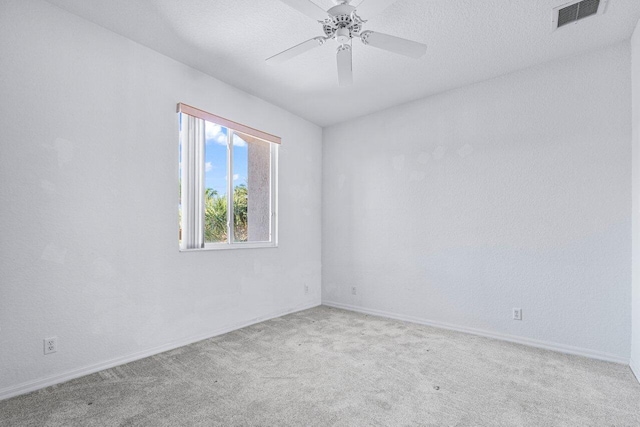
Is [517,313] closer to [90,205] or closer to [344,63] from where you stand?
[344,63]

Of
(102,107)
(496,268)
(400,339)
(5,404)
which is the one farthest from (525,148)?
(5,404)

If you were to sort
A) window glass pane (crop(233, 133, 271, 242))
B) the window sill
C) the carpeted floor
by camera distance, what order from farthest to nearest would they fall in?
window glass pane (crop(233, 133, 271, 242)) → the window sill → the carpeted floor

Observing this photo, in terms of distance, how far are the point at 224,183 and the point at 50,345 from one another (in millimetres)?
1878

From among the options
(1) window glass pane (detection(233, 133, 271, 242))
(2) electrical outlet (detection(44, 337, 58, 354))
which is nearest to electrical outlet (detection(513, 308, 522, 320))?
(1) window glass pane (detection(233, 133, 271, 242))

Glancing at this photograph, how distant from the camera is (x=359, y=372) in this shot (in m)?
2.31

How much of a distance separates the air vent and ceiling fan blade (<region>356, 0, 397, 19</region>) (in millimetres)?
1238

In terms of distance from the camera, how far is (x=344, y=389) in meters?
2.07

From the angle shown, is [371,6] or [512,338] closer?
[371,6]

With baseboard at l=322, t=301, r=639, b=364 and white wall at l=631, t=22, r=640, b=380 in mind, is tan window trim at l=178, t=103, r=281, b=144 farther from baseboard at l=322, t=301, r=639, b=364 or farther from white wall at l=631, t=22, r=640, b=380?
white wall at l=631, t=22, r=640, b=380

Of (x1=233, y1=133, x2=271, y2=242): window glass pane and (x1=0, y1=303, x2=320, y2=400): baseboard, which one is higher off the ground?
(x1=233, y1=133, x2=271, y2=242): window glass pane

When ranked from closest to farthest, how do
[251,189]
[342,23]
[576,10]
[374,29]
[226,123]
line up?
[342,23] < [576,10] < [374,29] < [226,123] < [251,189]

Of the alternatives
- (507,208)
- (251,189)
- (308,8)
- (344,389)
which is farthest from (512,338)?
(308,8)

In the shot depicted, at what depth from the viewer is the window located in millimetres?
2979

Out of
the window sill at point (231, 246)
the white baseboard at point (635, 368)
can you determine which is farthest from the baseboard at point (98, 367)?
the white baseboard at point (635, 368)
